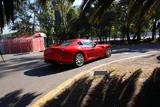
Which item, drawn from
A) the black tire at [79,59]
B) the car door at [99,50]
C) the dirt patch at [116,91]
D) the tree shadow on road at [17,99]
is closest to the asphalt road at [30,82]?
the tree shadow on road at [17,99]

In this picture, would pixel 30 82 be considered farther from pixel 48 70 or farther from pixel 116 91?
pixel 116 91

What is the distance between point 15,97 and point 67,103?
72.7 inches

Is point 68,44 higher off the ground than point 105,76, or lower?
higher

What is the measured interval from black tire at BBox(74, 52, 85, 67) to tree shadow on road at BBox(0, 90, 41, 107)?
16.2 feet

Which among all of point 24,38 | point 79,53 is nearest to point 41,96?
point 79,53

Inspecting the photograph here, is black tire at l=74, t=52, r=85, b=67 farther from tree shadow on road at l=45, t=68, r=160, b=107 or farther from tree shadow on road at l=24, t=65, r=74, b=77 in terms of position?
tree shadow on road at l=45, t=68, r=160, b=107

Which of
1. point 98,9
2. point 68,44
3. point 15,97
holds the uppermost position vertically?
point 98,9

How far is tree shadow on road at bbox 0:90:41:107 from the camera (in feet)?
25.4

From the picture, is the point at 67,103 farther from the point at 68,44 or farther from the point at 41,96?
the point at 68,44

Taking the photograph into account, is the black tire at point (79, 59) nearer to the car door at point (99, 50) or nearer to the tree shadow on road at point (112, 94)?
the car door at point (99, 50)

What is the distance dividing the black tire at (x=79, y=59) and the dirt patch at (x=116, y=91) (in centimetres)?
313

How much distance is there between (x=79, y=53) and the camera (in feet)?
46.3

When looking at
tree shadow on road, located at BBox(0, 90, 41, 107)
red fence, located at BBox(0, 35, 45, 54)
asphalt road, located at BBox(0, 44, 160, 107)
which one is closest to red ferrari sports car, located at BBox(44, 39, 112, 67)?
asphalt road, located at BBox(0, 44, 160, 107)

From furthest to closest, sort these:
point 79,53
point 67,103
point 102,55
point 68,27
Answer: point 68,27 → point 102,55 → point 79,53 → point 67,103
